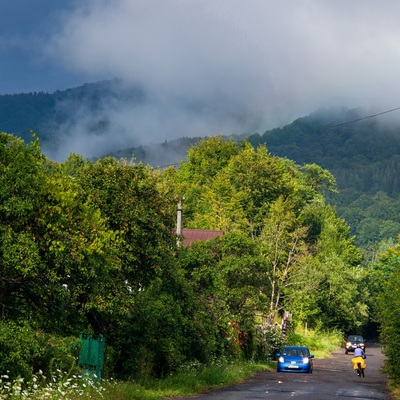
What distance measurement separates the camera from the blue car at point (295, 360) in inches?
1678

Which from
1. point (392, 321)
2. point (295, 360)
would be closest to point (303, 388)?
point (392, 321)

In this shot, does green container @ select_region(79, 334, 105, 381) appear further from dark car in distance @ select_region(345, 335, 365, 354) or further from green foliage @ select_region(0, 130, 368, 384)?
dark car in distance @ select_region(345, 335, 365, 354)

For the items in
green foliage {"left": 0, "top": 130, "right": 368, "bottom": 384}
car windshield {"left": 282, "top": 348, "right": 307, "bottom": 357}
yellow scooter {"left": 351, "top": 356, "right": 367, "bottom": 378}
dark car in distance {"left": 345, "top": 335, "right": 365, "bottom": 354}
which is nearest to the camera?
green foliage {"left": 0, "top": 130, "right": 368, "bottom": 384}

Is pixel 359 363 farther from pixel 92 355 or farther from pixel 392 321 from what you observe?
pixel 92 355

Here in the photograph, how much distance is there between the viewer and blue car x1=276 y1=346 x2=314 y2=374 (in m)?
42.6

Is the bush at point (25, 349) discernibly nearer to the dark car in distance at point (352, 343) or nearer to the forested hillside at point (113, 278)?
the forested hillside at point (113, 278)

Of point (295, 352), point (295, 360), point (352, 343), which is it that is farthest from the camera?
point (352, 343)

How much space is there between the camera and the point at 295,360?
42.7 metres

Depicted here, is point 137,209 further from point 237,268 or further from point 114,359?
point 237,268

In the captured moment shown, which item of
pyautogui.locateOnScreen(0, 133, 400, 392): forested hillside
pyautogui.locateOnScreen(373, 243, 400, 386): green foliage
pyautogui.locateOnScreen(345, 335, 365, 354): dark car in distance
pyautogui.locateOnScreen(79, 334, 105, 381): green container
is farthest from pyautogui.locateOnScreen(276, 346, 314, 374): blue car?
pyautogui.locateOnScreen(345, 335, 365, 354): dark car in distance

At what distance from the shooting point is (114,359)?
1031 inches

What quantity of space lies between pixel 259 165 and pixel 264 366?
45.8 m

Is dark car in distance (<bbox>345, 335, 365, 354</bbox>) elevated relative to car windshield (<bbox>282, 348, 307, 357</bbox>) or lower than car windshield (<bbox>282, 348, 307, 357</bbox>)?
lower

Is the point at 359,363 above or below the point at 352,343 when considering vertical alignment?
above
